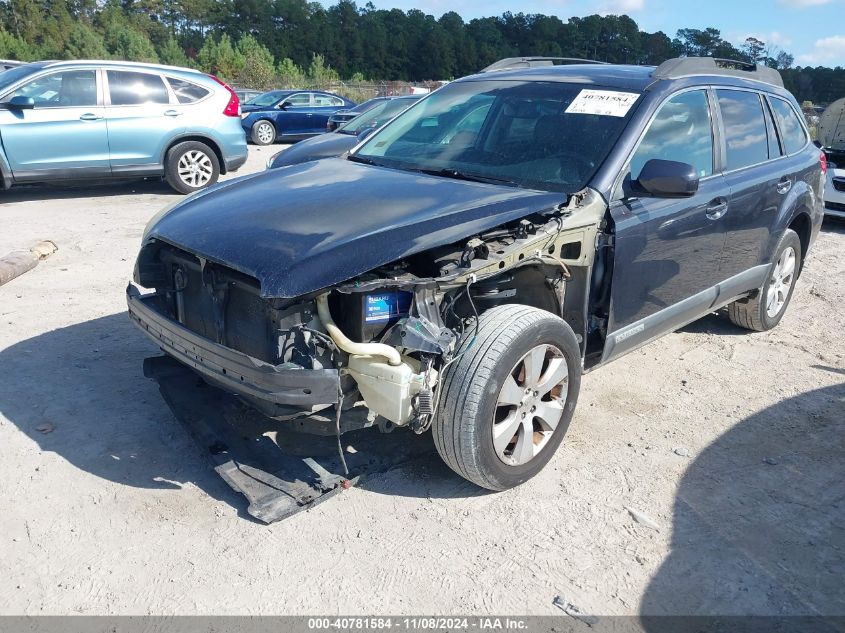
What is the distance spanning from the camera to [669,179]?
342cm

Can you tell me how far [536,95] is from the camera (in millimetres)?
4129

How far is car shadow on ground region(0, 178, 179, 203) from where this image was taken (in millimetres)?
9523

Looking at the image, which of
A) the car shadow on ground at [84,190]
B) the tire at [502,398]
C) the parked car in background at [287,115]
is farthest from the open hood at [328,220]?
the parked car in background at [287,115]

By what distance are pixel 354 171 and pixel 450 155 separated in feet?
1.81

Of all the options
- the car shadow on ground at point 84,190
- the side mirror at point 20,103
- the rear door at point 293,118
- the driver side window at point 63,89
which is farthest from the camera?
the rear door at point 293,118

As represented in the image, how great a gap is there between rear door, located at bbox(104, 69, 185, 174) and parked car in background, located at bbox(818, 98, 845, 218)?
845cm

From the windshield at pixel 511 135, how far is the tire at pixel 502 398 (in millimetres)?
823

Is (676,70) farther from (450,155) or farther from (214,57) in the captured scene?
(214,57)

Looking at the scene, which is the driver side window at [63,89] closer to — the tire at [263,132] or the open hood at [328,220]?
the open hood at [328,220]

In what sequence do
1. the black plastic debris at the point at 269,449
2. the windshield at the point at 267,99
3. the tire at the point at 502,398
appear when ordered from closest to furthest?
1. the tire at the point at 502,398
2. the black plastic debris at the point at 269,449
3. the windshield at the point at 267,99

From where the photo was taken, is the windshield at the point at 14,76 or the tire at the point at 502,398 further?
the windshield at the point at 14,76

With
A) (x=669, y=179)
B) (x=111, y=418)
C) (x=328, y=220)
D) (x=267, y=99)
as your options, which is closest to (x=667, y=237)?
(x=669, y=179)

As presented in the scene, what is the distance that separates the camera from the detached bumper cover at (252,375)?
8.95 feet

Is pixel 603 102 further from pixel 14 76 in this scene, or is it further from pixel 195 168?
pixel 14 76
